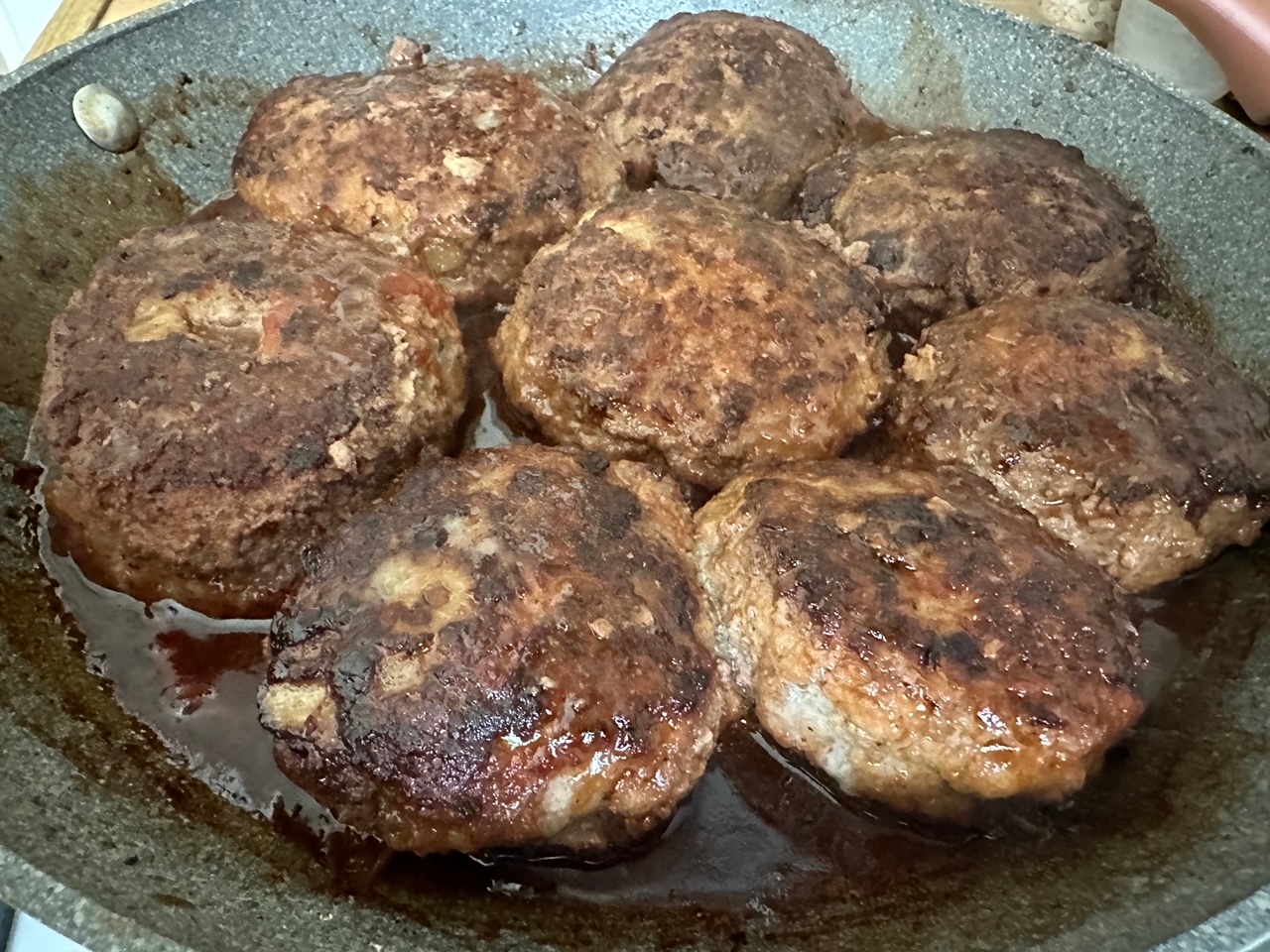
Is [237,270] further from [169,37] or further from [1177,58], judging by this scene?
[1177,58]

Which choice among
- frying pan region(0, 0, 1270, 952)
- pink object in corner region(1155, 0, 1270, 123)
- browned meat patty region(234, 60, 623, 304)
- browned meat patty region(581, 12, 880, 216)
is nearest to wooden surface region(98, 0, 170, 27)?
frying pan region(0, 0, 1270, 952)

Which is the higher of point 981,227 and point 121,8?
point 981,227

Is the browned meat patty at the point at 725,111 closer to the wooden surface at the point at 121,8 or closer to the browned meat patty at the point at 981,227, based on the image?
the browned meat patty at the point at 981,227

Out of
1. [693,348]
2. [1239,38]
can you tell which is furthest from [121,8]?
[1239,38]

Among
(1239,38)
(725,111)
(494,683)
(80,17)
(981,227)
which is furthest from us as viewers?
(80,17)

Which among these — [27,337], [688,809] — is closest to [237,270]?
[27,337]

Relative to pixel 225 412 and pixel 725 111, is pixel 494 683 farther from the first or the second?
pixel 725 111
